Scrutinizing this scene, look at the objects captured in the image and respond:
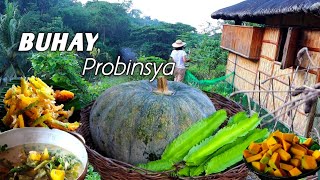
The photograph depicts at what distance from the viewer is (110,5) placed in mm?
10195

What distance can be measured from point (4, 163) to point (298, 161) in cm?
84

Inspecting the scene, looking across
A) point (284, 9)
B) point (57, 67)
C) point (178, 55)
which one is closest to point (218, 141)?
point (57, 67)

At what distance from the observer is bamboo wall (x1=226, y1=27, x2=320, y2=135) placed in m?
3.94

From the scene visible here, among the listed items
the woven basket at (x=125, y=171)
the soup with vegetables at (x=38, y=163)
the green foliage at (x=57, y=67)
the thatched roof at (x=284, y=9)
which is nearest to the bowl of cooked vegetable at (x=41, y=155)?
the soup with vegetables at (x=38, y=163)

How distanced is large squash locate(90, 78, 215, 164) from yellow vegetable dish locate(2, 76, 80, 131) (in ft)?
1.73

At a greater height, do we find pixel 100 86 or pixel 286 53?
pixel 286 53

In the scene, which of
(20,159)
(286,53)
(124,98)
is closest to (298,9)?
(286,53)

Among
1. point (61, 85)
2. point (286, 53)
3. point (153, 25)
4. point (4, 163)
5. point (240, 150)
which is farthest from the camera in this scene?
point (153, 25)

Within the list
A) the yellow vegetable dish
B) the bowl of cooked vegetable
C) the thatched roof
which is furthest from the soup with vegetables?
the thatched roof

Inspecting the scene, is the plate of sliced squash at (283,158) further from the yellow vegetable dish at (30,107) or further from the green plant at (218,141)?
the yellow vegetable dish at (30,107)

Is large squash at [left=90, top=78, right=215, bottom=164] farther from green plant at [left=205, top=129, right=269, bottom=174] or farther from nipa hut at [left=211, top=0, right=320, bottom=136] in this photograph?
nipa hut at [left=211, top=0, right=320, bottom=136]

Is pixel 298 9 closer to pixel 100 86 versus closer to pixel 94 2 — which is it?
pixel 100 86

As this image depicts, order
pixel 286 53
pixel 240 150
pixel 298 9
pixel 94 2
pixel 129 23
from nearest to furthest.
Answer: pixel 240 150, pixel 298 9, pixel 286 53, pixel 129 23, pixel 94 2

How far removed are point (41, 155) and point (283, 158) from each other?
0.69 metres
